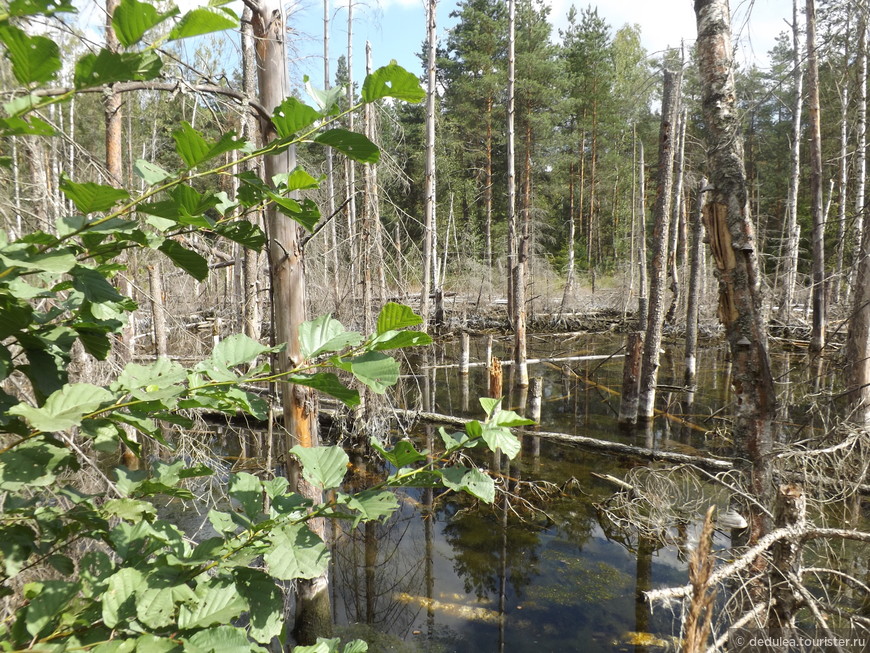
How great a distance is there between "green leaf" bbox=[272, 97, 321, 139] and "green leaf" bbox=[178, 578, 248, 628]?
0.65 m

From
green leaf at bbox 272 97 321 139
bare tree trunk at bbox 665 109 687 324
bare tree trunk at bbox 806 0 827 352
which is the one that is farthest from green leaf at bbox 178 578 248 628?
bare tree trunk at bbox 665 109 687 324

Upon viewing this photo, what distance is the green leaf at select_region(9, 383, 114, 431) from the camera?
0.60 metres

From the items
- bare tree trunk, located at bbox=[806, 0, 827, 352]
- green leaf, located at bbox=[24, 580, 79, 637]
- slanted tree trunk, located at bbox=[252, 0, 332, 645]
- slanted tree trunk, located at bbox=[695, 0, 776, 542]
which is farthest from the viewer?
bare tree trunk, located at bbox=[806, 0, 827, 352]

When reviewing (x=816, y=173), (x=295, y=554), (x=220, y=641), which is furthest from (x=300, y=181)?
(x=816, y=173)

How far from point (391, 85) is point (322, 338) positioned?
0.38 metres

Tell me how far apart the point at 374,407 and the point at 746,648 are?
5.02 metres

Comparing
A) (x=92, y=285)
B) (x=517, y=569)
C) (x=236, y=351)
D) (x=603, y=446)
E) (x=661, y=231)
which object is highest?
(x=661, y=231)

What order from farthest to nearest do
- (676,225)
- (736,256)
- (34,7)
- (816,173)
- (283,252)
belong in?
(676,225), (816,173), (736,256), (283,252), (34,7)

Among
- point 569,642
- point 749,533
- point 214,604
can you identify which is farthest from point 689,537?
point 214,604

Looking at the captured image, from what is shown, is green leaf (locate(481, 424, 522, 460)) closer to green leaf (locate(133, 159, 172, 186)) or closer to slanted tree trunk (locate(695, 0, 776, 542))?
green leaf (locate(133, 159, 172, 186))

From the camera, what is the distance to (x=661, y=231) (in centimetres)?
842

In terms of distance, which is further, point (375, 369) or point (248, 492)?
point (248, 492)

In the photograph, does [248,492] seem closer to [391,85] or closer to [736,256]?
[391,85]

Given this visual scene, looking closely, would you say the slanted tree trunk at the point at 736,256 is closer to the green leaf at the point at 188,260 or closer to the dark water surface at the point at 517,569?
the dark water surface at the point at 517,569
